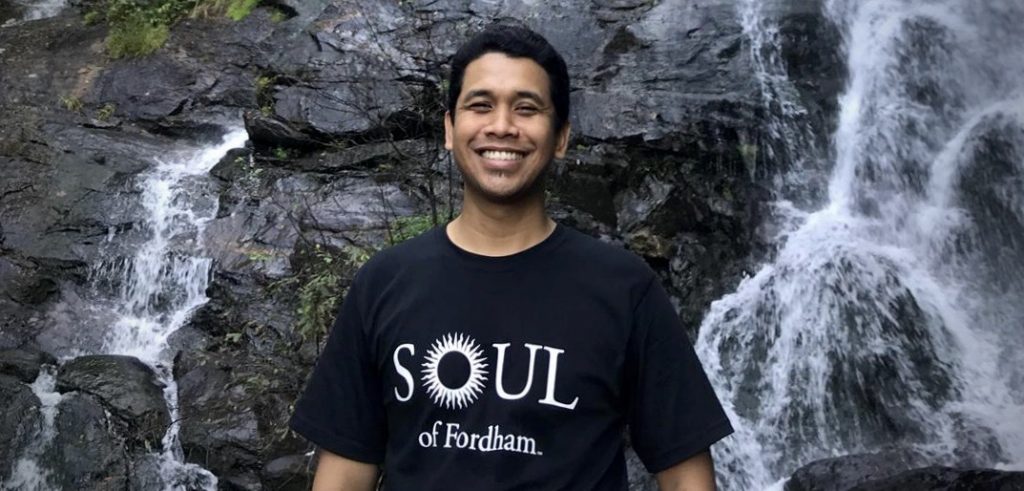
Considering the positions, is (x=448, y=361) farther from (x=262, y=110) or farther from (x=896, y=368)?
(x=262, y=110)

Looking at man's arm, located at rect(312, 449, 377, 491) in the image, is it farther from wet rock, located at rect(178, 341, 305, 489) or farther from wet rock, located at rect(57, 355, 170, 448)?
wet rock, located at rect(57, 355, 170, 448)

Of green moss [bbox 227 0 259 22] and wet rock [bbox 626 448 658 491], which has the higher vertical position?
green moss [bbox 227 0 259 22]

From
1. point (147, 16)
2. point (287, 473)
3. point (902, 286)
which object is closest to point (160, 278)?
point (287, 473)

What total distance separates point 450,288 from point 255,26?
11.2m

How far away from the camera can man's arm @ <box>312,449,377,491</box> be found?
7.66 feet

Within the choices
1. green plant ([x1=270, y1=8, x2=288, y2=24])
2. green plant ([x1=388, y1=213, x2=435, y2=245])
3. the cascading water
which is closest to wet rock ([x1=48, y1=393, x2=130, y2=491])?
green plant ([x1=388, y1=213, x2=435, y2=245])

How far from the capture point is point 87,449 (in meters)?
7.48

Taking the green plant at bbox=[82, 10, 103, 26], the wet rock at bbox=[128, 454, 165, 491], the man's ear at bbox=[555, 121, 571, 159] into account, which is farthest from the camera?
the green plant at bbox=[82, 10, 103, 26]

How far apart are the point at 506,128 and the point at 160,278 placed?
311 inches

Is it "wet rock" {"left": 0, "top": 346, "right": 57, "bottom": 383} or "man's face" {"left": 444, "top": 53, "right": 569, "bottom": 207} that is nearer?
"man's face" {"left": 444, "top": 53, "right": 569, "bottom": 207}

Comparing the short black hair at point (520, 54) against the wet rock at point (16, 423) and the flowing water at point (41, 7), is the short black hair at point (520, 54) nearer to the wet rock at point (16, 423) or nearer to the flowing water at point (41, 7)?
the wet rock at point (16, 423)

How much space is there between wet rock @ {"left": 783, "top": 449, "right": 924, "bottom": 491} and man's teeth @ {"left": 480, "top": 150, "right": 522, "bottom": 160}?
5.17m

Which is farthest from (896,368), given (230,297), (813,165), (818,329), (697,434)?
(697,434)

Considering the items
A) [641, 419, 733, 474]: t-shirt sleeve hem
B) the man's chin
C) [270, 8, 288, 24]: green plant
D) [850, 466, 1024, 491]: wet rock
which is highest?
[270, 8, 288, 24]: green plant
